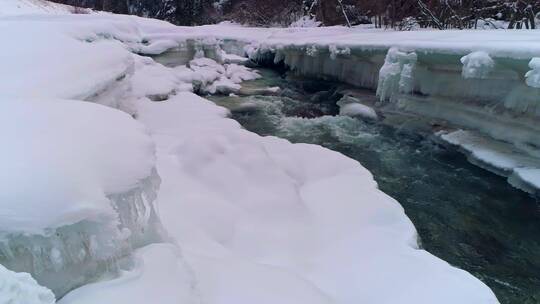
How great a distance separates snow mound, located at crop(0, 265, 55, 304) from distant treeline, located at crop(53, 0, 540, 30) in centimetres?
1156

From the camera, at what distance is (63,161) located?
2.22m

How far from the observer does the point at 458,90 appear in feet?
24.7

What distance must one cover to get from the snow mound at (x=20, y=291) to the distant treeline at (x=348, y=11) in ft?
37.9

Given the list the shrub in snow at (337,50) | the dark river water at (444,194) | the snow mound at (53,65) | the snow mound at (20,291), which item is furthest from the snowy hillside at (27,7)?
the snow mound at (20,291)

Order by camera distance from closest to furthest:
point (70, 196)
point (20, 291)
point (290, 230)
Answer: point (20, 291), point (70, 196), point (290, 230)

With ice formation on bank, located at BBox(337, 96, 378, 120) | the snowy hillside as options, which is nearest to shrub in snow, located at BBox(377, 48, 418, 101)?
ice formation on bank, located at BBox(337, 96, 378, 120)

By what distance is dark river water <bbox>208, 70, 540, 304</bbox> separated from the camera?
3984 millimetres

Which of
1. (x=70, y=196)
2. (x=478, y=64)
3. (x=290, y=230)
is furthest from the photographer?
(x=478, y=64)

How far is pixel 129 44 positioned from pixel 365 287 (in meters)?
9.49

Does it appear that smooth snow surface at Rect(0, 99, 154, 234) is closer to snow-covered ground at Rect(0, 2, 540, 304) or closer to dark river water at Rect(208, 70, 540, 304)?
snow-covered ground at Rect(0, 2, 540, 304)

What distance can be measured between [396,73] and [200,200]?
5.33 meters

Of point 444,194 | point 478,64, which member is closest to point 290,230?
point 444,194

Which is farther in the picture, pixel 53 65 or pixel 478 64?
pixel 478 64

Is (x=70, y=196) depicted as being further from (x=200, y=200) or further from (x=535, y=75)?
(x=535, y=75)
